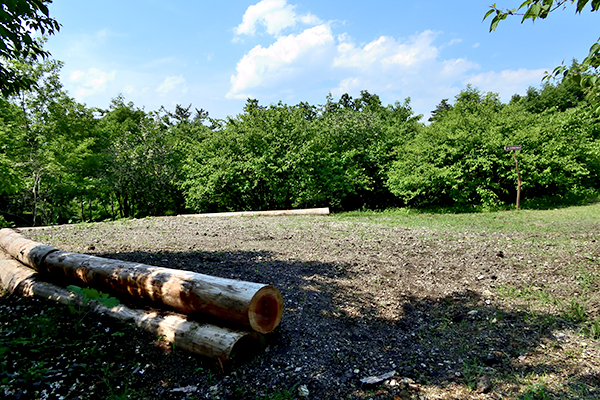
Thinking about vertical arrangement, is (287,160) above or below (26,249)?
above

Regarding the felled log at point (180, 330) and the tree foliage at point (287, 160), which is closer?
the felled log at point (180, 330)

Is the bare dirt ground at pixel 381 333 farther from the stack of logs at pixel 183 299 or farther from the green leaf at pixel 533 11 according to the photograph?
the green leaf at pixel 533 11

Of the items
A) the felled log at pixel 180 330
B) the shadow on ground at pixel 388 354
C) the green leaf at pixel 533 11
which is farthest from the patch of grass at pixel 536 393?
the green leaf at pixel 533 11

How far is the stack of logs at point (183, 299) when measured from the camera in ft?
8.59

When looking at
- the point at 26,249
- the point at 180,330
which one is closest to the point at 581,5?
the point at 180,330

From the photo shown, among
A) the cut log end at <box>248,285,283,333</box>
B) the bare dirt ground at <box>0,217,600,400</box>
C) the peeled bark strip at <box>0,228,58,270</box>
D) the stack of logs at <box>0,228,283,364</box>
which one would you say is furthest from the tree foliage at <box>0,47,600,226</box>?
the cut log end at <box>248,285,283,333</box>

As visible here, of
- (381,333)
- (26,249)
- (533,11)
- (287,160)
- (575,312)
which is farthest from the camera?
(287,160)

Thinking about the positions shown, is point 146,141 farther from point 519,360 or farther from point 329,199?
point 519,360

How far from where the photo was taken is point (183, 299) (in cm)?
294

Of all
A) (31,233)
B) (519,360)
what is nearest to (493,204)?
(519,360)

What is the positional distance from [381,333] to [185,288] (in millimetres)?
2001

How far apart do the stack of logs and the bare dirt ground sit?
0.14 meters

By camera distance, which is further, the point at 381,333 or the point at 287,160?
the point at 287,160

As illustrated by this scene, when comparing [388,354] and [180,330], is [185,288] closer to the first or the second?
[180,330]
